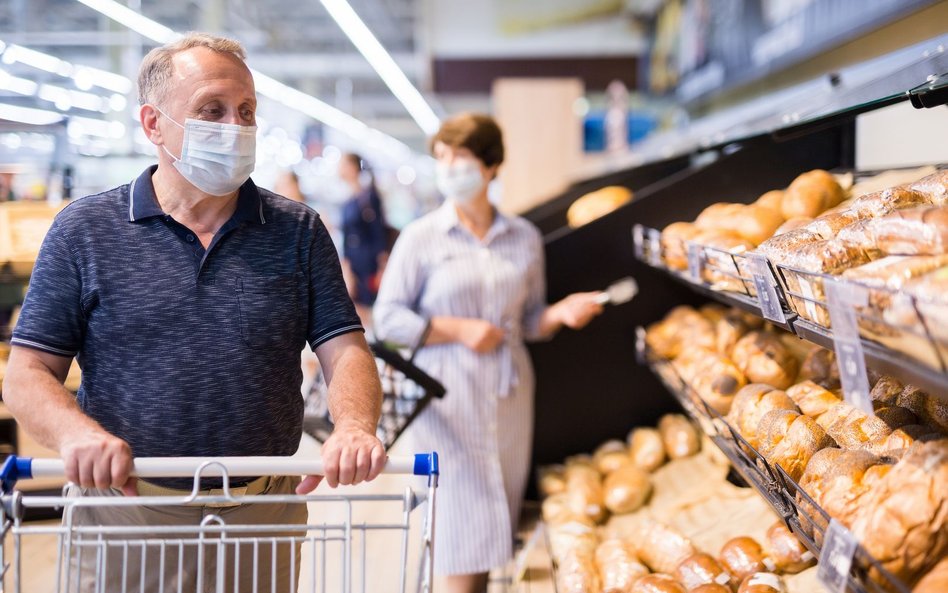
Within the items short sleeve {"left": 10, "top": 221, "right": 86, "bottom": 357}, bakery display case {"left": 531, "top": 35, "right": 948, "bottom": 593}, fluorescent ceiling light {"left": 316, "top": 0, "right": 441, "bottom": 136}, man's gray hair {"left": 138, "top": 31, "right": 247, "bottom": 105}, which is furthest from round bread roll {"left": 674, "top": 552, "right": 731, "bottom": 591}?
fluorescent ceiling light {"left": 316, "top": 0, "right": 441, "bottom": 136}

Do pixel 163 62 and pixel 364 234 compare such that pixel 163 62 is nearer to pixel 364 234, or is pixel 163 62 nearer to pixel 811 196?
pixel 811 196

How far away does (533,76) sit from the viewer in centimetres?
1028

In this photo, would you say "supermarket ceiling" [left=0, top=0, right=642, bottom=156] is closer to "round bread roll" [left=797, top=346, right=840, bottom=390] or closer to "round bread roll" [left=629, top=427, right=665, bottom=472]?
"round bread roll" [left=629, top=427, right=665, bottom=472]

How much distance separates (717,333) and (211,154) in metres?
1.73

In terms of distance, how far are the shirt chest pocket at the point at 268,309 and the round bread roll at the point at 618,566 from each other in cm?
119

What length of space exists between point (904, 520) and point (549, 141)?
7.61 metres

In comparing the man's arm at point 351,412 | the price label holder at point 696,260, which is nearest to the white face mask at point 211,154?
the man's arm at point 351,412

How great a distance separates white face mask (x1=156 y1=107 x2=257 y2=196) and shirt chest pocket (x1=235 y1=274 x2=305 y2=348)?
0.20 meters

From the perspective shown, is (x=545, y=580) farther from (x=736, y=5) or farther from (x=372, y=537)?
(x=736, y=5)

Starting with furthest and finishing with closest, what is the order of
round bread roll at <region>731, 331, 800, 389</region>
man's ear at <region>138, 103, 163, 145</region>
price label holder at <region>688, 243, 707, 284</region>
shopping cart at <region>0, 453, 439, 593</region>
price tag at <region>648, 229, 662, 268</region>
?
price tag at <region>648, 229, 662, 268</region>
round bread roll at <region>731, 331, 800, 389</region>
price label holder at <region>688, 243, 707, 284</region>
man's ear at <region>138, 103, 163, 145</region>
shopping cart at <region>0, 453, 439, 593</region>

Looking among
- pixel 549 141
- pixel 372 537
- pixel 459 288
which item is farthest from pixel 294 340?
pixel 549 141

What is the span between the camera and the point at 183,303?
1630mm

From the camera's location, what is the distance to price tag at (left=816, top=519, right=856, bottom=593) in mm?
1088

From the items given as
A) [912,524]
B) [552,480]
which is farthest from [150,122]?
[552,480]
